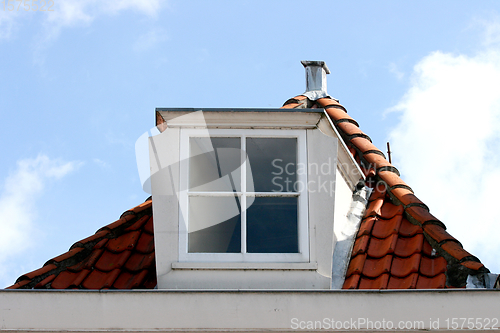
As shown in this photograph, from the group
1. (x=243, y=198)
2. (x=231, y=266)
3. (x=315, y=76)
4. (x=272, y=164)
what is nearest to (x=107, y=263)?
(x=231, y=266)

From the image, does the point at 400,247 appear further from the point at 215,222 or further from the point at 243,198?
the point at 215,222

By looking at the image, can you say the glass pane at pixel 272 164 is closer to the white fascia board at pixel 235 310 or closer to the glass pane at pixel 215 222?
the glass pane at pixel 215 222

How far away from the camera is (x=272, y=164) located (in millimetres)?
4375

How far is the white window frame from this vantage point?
13.3 ft

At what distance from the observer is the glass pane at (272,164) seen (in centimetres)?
433

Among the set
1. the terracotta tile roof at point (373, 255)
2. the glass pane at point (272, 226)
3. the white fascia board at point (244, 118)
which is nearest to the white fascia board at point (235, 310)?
the terracotta tile roof at point (373, 255)

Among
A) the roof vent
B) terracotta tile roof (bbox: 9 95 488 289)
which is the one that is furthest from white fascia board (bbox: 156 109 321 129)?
the roof vent

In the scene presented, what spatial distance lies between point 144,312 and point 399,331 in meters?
1.54

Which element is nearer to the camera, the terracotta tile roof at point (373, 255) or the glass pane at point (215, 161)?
the terracotta tile roof at point (373, 255)

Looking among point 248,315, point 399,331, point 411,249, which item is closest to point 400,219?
point 411,249

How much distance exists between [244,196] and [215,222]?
27 centimetres

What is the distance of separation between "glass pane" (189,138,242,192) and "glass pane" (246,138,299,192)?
4.1 inches

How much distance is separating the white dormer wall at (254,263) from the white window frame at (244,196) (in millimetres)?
26

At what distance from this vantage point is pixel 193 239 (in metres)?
4.18
